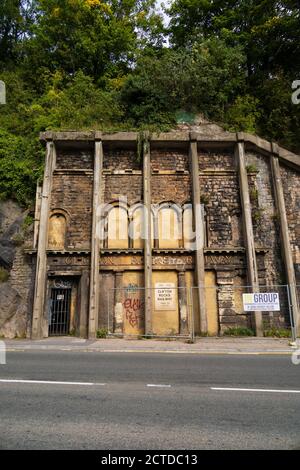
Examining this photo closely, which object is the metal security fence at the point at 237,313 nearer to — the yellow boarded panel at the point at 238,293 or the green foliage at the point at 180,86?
the yellow boarded panel at the point at 238,293

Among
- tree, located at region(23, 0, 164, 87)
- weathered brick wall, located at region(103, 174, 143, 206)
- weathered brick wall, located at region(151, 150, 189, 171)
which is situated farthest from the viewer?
tree, located at region(23, 0, 164, 87)

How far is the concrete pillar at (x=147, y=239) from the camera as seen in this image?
1474 cm

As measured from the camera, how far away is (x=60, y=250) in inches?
618

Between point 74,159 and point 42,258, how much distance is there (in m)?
5.46

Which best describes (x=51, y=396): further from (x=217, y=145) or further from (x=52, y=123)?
(x=52, y=123)

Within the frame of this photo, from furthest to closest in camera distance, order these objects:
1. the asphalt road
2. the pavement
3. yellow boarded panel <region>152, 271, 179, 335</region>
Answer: yellow boarded panel <region>152, 271, 179, 335</region>, the pavement, the asphalt road

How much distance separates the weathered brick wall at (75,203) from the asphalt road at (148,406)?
8205 mm

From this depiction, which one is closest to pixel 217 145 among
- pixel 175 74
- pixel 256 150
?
pixel 256 150

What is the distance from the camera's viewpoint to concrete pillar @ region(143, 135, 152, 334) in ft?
48.4

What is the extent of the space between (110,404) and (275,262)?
12.9 m

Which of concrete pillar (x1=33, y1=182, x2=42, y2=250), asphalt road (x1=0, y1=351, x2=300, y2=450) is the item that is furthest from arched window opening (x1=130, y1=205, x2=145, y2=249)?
asphalt road (x1=0, y1=351, x2=300, y2=450)

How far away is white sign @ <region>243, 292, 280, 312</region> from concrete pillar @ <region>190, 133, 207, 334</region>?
7.17 feet

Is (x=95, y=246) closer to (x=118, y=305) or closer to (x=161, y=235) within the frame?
(x=118, y=305)

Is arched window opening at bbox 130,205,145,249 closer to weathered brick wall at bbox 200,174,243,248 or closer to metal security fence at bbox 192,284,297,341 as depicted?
weathered brick wall at bbox 200,174,243,248
